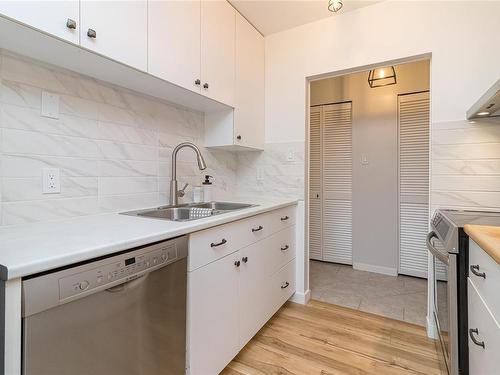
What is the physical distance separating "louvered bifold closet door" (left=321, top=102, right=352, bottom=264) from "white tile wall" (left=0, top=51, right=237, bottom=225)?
1927mm

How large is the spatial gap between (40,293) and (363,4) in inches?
98.1

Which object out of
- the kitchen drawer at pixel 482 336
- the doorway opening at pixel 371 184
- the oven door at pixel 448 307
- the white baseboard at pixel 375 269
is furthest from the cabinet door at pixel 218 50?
the white baseboard at pixel 375 269

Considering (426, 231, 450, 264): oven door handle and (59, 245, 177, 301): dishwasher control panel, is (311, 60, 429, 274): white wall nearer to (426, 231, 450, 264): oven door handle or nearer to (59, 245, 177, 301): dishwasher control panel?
(426, 231, 450, 264): oven door handle

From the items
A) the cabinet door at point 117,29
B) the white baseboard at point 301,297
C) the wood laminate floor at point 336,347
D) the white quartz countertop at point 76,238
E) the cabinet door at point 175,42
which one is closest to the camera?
the white quartz countertop at point 76,238

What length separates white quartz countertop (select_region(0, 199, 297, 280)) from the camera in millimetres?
667

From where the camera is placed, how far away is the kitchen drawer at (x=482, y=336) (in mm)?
833

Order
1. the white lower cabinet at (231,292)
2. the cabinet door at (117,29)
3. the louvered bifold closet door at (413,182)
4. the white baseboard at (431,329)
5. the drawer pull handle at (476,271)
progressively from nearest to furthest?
the drawer pull handle at (476,271), the cabinet door at (117,29), the white lower cabinet at (231,292), the white baseboard at (431,329), the louvered bifold closet door at (413,182)

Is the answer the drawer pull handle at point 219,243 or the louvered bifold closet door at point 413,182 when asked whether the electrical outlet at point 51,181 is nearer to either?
the drawer pull handle at point 219,243

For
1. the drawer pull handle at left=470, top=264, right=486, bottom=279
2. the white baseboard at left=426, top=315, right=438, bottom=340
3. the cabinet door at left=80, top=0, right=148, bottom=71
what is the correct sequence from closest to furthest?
the drawer pull handle at left=470, top=264, right=486, bottom=279 < the cabinet door at left=80, top=0, right=148, bottom=71 < the white baseboard at left=426, top=315, right=438, bottom=340

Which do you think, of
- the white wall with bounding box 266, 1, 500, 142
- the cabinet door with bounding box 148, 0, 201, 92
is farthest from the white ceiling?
the cabinet door with bounding box 148, 0, 201, 92

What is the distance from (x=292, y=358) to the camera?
1.57 meters

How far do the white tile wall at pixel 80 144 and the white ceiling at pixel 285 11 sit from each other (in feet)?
3.04

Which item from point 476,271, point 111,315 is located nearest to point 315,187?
point 476,271

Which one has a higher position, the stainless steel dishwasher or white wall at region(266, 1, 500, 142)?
white wall at region(266, 1, 500, 142)
